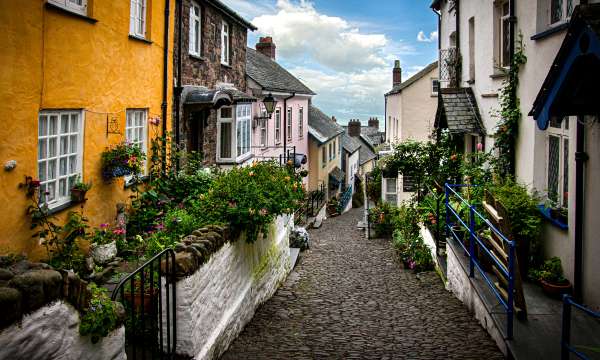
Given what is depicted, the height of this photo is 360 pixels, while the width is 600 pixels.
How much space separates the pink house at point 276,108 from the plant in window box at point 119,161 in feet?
33.0

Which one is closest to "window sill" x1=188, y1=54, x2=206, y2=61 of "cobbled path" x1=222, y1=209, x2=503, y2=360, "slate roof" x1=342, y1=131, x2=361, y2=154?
"cobbled path" x1=222, y1=209, x2=503, y2=360

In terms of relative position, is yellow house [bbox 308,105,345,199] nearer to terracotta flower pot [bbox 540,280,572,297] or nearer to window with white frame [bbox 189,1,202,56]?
window with white frame [bbox 189,1,202,56]

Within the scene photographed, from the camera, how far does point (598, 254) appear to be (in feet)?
22.8

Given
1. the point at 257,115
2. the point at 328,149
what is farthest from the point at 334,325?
the point at 328,149

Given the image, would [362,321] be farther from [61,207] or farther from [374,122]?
[374,122]

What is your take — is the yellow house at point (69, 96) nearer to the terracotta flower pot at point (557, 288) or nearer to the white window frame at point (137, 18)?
the white window frame at point (137, 18)

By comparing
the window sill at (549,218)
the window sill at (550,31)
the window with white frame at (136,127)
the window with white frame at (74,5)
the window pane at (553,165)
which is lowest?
the window sill at (549,218)

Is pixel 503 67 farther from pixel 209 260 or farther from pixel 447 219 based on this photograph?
pixel 209 260

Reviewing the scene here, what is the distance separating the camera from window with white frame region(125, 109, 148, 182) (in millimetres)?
10789

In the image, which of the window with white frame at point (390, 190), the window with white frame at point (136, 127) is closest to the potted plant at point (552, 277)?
the window with white frame at point (136, 127)

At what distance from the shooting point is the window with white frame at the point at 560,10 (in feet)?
27.5

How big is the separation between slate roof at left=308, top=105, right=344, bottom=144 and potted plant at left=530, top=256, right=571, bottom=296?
2708 centimetres

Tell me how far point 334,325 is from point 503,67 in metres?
7.11

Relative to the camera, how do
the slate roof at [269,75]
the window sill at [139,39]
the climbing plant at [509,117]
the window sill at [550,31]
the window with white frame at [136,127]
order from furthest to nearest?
the slate roof at [269,75]
the window with white frame at [136,127]
the window sill at [139,39]
the climbing plant at [509,117]
the window sill at [550,31]
